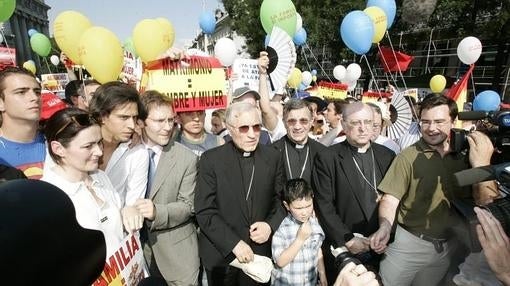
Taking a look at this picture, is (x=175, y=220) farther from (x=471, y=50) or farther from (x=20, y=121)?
(x=471, y=50)

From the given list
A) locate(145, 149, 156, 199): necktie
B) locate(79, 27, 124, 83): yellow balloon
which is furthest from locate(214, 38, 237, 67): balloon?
locate(145, 149, 156, 199): necktie

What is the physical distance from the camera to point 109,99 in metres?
2.40

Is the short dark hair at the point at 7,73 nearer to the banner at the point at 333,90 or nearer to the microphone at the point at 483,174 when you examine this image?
the microphone at the point at 483,174

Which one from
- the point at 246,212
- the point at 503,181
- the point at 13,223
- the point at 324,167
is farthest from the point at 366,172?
the point at 13,223

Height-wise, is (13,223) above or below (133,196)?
above

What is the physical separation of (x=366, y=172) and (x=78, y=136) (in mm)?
2189

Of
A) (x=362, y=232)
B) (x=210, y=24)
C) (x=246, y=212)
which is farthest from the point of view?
(x=210, y=24)

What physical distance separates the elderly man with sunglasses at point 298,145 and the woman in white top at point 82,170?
156cm

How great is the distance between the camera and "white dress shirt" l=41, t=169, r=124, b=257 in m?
1.62

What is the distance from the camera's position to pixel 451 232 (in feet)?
8.81

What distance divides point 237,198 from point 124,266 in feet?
3.81

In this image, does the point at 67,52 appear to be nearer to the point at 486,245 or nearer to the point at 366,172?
the point at 366,172

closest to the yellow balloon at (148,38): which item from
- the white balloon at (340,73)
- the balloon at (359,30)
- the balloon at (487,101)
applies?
the balloon at (359,30)

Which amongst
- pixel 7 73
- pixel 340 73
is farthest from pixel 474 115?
pixel 340 73
